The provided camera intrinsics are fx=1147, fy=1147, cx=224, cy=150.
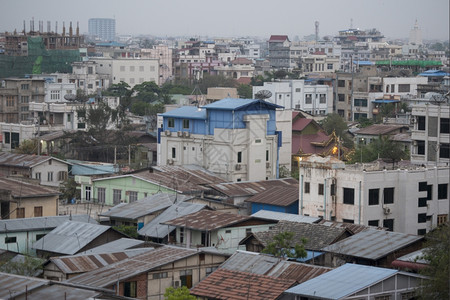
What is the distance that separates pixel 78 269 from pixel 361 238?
440 cm

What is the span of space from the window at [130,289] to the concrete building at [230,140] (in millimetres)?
10464

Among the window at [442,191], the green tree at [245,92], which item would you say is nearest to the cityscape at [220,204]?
the window at [442,191]

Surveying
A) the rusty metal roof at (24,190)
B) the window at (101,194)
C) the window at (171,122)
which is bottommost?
the window at (101,194)

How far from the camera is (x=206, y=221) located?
19.4 m

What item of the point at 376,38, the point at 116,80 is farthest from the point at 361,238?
the point at 376,38

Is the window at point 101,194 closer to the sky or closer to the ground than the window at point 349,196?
closer to the ground

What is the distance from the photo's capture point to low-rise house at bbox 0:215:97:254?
19.4 metres

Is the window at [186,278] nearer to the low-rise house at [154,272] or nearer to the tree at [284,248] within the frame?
the low-rise house at [154,272]

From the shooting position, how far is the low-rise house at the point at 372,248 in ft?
55.1

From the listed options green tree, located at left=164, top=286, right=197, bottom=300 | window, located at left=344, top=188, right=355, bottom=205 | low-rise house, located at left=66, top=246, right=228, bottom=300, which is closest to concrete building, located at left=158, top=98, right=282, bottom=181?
window, located at left=344, top=188, right=355, bottom=205

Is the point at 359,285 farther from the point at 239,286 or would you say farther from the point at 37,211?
the point at 37,211

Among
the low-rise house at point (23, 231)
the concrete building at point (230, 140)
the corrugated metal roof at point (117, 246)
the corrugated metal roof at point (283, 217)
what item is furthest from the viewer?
the concrete building at point (230, 140)

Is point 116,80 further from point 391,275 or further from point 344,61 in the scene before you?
point 391,275

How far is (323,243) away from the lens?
17.9 metres
